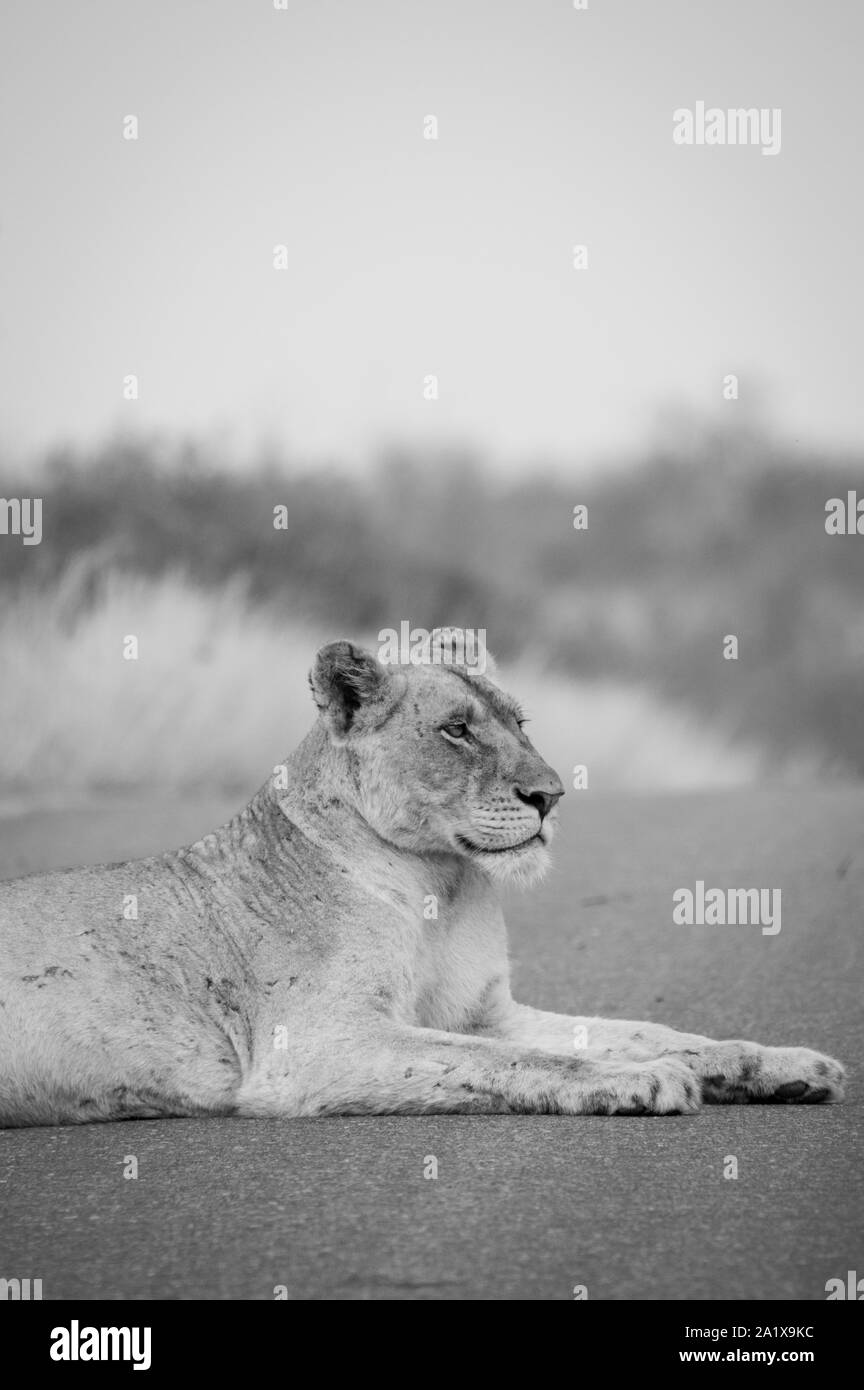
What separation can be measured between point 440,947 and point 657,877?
534 cm

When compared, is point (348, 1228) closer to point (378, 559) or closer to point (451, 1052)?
point (451, 1052)

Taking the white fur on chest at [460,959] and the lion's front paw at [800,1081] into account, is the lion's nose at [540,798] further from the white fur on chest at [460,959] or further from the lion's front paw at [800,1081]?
the lion's front paw at [800,1081]

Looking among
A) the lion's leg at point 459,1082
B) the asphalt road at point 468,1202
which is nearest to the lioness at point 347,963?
the lion's leg at point 459,1082

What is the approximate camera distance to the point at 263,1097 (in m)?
6.31

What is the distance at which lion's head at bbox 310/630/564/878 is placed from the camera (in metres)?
6.84

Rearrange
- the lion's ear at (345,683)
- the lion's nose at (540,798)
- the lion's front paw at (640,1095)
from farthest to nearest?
the lion's ear at (345,683) < the lion's nose at (540,798) < the lion's front paw at (640,1095)

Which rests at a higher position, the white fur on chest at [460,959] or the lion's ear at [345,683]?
the lion's ear at [345,683]

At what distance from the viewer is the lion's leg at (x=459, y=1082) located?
6.05m

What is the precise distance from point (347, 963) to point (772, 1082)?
1.69 meters

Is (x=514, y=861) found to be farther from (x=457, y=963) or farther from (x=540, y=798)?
(x=457, y=963)

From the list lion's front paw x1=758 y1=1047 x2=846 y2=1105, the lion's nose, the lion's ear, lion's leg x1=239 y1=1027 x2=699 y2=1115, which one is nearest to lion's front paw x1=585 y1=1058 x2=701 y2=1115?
lion's leg x1=239 y1=1027 x2=699 y2=1115

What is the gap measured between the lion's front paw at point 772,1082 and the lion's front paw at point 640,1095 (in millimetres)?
314

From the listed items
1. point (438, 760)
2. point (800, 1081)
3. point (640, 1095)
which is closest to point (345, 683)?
point (438, 760)

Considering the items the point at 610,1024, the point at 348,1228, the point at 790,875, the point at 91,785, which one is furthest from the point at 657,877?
the point at 348,1228
